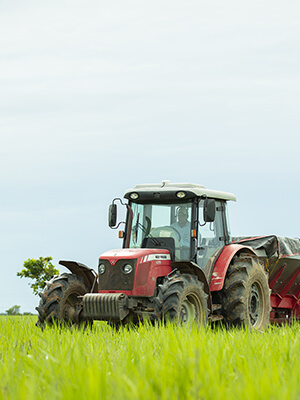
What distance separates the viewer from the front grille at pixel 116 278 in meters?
9.17

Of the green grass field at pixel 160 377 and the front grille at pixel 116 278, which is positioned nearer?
the green grass field at pixel 160 377

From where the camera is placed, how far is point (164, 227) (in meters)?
9.93

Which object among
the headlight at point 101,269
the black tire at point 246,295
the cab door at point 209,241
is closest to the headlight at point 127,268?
the headlight at point 101,269

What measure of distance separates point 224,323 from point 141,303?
183 centimetres

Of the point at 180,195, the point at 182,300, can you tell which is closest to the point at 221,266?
the point at 180,195

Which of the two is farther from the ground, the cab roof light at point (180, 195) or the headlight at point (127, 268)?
the cab roof light at point (180, 195)

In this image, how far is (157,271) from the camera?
9.31 meters

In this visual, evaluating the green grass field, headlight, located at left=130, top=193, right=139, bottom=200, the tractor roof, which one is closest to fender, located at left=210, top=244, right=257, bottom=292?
the tractor roof

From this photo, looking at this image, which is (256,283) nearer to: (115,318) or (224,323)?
(224,323)

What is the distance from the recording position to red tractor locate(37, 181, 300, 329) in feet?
29.2

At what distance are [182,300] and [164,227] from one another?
6.01ft

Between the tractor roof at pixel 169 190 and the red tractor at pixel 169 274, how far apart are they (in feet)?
0.06

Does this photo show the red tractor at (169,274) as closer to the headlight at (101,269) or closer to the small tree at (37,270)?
the headlight at (101,269)

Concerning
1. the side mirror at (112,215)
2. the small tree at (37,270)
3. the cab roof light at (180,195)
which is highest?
the cab roof light at (180,195)
